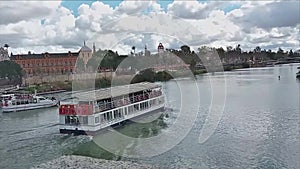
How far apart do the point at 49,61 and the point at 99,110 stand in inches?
2733

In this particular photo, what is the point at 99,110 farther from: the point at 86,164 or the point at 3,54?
the point at 3,54

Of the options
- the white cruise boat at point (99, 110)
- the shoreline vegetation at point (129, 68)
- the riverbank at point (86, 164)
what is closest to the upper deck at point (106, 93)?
the white cruise boat at point (99, 110)

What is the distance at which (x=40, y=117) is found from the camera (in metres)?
32.9

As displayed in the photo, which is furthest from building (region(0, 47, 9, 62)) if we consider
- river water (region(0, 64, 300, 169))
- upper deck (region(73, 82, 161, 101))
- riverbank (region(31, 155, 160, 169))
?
riverbank (region(31, 155, 160, 169))

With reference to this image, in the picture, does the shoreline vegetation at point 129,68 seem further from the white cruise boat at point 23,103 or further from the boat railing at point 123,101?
the boat railing at point 123,101

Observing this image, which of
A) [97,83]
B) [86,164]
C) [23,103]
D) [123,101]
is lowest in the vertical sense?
[86,164]

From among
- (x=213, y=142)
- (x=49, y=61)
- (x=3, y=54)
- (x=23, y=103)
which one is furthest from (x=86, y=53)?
(x=213, y=142)

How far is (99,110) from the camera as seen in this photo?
78.3 ft

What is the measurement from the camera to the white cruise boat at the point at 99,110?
76.0ft

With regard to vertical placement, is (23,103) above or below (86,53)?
below

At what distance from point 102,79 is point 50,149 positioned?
45365 mm

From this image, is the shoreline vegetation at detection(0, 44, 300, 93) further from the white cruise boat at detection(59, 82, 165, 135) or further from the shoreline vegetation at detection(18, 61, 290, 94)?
the white cruise boat at detection(59, 82, 165, 135)

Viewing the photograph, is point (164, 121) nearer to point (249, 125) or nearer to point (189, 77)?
point (249, 125)

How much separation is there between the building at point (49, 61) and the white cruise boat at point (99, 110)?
58640 millimetres
